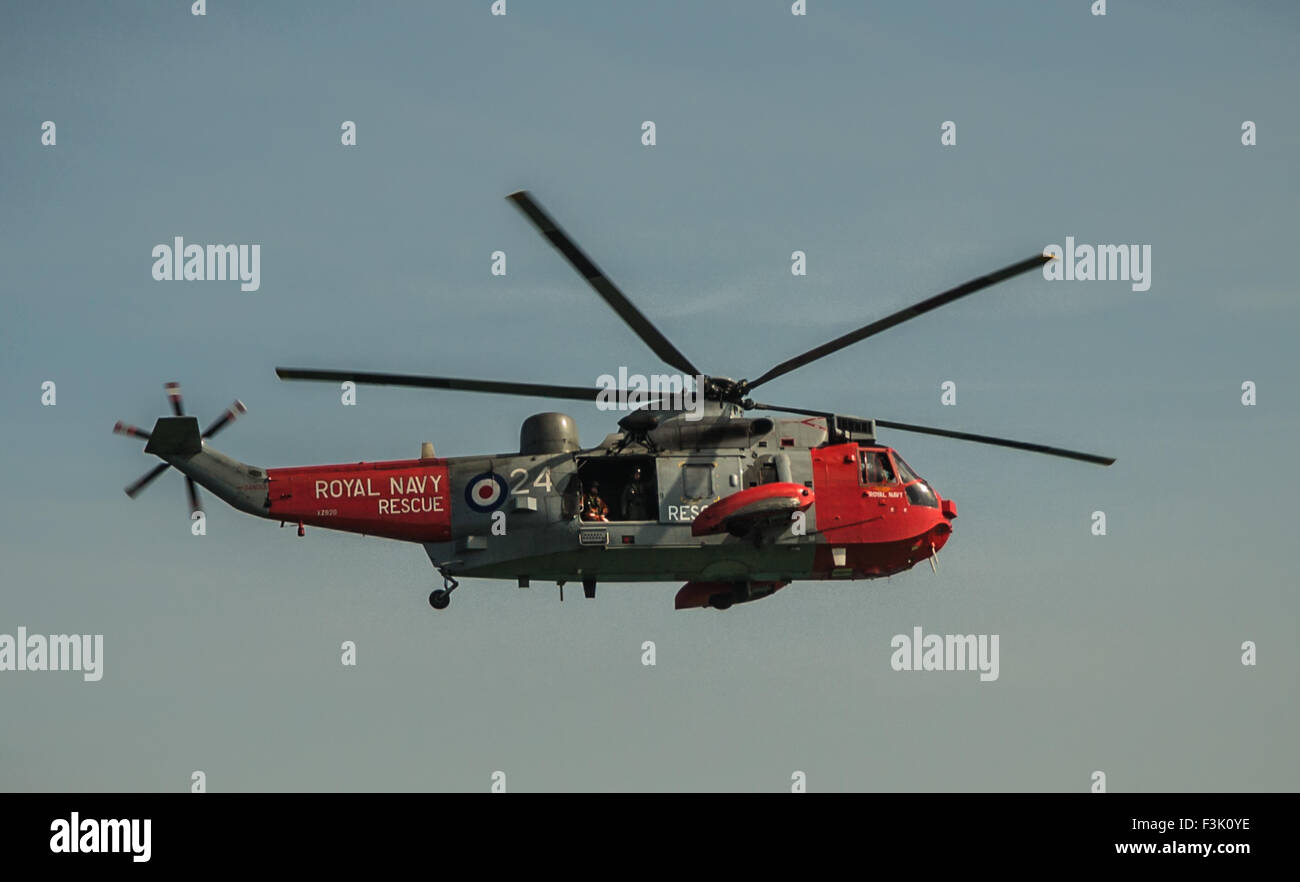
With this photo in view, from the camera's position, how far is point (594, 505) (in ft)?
201

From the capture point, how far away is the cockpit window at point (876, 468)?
203ft

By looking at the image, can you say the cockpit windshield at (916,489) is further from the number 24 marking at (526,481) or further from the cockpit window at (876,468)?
the number 24 marking at (526,481)

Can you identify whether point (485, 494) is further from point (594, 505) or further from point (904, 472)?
point (904, 472)

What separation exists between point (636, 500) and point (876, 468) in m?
5.19

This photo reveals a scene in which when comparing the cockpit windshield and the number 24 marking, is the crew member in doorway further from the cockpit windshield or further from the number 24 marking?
the cockpit windshield

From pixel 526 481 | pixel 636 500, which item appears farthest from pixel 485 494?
pixel 636 500

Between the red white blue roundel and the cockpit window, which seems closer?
the red white blue roundel

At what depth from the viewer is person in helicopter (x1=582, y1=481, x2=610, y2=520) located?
61.0m

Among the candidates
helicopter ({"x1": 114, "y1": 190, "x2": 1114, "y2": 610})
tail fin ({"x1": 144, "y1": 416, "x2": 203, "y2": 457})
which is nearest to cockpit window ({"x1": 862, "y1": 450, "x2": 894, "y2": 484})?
helicopter ({"x1": 114, "y1": 190, "x2": 1114, "y2": 610})

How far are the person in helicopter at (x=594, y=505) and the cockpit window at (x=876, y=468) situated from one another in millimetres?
5517

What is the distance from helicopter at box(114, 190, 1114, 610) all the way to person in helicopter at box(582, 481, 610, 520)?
0.04m

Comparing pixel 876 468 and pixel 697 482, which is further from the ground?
pixel 876 468

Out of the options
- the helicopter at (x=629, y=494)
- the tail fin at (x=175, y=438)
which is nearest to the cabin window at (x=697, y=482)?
the helicopter at (x=629, y=494)
